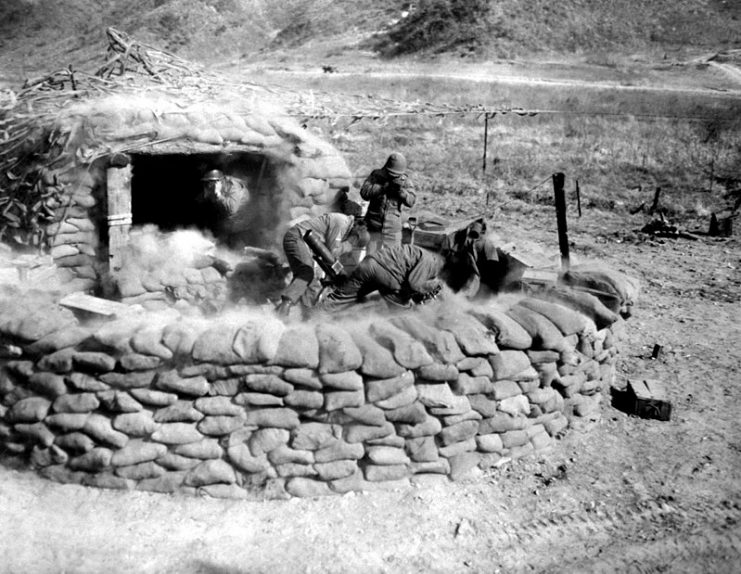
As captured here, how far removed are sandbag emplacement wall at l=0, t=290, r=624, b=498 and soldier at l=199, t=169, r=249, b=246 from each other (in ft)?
10.7

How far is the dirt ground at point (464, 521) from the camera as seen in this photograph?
4168 millimetres

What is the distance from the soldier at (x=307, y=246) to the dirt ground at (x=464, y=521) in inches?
98.0

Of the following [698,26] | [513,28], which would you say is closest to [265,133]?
[513,28]

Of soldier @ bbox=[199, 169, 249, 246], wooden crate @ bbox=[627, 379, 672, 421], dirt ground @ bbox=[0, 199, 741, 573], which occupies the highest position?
soldier @ bbox=[199, 169, 249, 246]

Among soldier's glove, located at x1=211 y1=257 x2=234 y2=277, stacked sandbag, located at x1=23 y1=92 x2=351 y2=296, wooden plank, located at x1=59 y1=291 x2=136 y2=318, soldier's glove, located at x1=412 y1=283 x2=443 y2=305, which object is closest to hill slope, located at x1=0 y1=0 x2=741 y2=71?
stacked sandbag, located at x1=23 y1=92 x2=351 y2=296

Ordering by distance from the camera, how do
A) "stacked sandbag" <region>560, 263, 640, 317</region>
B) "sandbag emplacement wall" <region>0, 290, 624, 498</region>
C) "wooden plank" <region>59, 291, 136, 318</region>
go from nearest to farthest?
"sandbag emplacement wall" <region>0, 290, 624, 498</region> < "wooden plank" <region>59, 291, 136, 318</region> < "stacked sandbag" <region>560, 263, 640, 317</region>

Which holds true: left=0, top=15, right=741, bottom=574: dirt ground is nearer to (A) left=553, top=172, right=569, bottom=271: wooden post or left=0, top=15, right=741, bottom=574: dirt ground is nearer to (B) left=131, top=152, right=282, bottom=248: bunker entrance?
(A) left=553, top=172, right=569, bottom=271: wooden post

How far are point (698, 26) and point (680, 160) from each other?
62.3 feet

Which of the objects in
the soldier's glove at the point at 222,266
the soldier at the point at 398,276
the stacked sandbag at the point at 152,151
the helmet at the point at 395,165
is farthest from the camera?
the soldier's glove at the point at 222,266

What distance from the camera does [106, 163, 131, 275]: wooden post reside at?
6.84 m

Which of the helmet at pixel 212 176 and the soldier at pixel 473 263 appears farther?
the helmet at pixel 212 176

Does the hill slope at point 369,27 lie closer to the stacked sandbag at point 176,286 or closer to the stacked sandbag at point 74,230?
the stacked sandbag at point 176,286

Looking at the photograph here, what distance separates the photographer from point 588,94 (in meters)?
23.0

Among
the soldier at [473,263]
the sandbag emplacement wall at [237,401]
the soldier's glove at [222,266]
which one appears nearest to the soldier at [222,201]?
the soldier's glove at [222,266]
